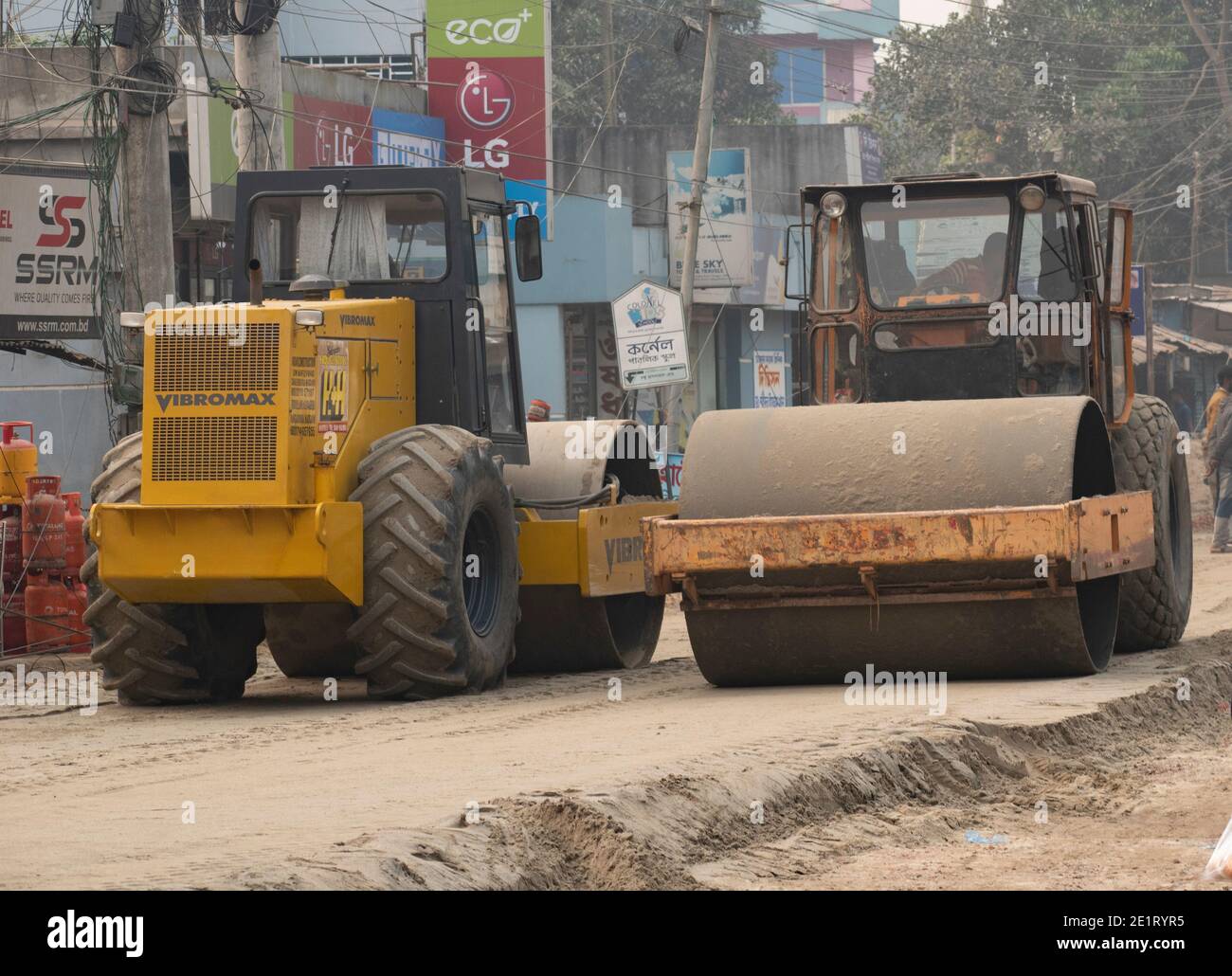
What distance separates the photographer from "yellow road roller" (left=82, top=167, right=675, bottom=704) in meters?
11.0

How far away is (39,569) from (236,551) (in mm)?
5153

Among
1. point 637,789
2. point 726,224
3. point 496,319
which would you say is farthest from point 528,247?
point 726,224

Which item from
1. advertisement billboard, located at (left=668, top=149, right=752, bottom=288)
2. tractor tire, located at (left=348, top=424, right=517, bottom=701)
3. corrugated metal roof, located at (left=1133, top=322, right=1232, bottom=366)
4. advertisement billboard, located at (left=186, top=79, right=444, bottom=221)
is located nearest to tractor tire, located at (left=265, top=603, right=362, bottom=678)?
tractor tire, located at (left=348, top=424, right=517, bottom=701)

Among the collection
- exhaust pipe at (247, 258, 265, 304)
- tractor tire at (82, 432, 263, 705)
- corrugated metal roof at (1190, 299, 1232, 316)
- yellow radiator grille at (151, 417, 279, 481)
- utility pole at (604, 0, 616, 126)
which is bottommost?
tractor tire at (82, 432, 263, 705)

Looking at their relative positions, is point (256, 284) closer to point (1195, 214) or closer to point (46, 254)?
point (46, 254)

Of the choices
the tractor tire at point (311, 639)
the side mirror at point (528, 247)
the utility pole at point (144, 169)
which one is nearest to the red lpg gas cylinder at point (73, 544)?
the utility pole at point (144, 169)

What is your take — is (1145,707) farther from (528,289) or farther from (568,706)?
(528,289)

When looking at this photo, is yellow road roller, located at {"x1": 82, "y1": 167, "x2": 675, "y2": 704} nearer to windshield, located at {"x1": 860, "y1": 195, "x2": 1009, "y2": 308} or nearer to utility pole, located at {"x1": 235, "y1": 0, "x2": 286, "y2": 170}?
windshield, located at {"x1": 860, "y1": 195, "x2": 1009, "y2": 308}

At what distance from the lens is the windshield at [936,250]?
41.9 feet

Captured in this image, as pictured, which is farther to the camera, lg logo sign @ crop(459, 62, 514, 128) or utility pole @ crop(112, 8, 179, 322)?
lg logo sign @ crop(459, 62, 514, 128)

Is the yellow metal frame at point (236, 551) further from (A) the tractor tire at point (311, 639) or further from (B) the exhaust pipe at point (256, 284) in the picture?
(B) the exhaust pipe at point (256, 284)

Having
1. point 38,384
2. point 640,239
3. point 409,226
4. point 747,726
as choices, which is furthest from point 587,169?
point 747,726

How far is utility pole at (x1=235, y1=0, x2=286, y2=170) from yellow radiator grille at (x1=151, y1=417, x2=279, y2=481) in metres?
6.14

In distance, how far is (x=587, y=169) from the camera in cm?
3909
